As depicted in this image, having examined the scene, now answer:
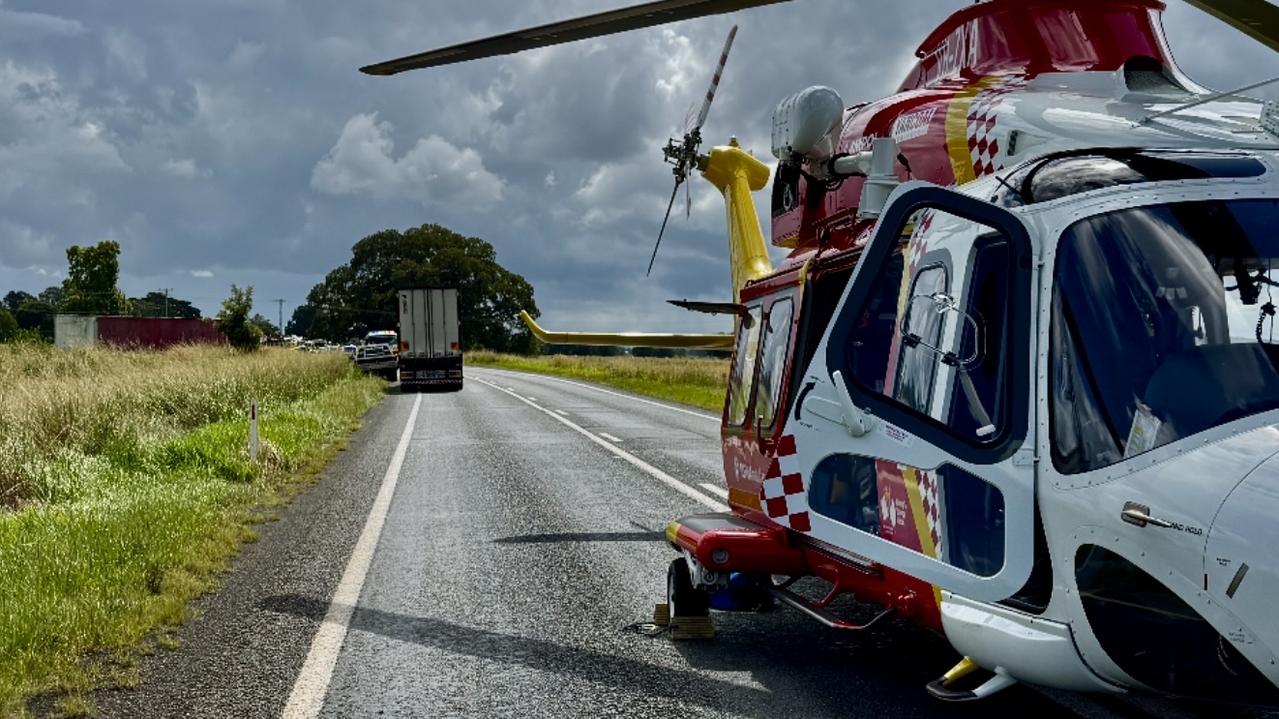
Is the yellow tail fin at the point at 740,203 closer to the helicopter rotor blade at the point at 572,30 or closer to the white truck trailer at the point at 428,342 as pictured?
the helicopter rotor blade at the point at 572,30

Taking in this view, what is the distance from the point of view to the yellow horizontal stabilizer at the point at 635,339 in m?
10.7

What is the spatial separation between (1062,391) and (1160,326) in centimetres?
36

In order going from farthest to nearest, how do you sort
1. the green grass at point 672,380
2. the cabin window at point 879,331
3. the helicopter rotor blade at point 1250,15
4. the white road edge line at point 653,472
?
the green grass at point 672,380 < the white road edge line at point 653,472 < the cabin window at point 879,331 < the helicopter rotor blade at point 1250,15

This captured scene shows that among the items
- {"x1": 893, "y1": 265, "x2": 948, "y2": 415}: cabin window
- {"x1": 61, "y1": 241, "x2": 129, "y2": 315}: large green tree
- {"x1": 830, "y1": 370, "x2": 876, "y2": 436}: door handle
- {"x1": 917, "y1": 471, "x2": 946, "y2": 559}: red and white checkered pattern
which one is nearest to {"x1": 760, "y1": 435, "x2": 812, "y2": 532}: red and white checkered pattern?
{"x1": 830, "y1": 370, "x2": 876, "y2": 436}: door handle

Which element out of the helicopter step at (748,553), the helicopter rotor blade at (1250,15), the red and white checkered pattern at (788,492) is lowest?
the helicopter step at (748,553)

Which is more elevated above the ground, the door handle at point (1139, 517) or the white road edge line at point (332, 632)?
the door handle at point (1139, 517)

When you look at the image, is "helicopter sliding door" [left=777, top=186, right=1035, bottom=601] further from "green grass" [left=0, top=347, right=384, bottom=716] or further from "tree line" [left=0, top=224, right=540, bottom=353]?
"tree line" [left=0, top=224, right=540, bottom=353]

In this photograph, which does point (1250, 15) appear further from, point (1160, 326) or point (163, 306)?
point (163, 306)

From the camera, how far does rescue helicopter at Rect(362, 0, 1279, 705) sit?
3.45 m

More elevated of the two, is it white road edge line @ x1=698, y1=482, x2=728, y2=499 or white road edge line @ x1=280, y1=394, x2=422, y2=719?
white road edge line @ x1=280, y1=394, x2=422, y2=719

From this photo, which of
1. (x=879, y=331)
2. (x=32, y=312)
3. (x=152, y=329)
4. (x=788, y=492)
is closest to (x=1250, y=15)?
(x=879, y=331)

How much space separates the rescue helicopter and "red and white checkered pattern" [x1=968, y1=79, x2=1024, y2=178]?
0.02 metres

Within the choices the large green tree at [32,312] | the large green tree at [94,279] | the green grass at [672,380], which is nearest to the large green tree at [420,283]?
the large green tree at [94,279]

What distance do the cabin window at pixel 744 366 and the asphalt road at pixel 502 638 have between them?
1.26 metres
